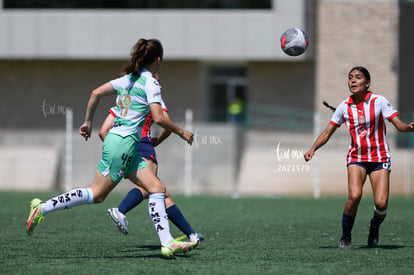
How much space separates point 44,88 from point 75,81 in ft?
3.78

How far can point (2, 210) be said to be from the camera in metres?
15.2

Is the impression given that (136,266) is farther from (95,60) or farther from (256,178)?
(95,60)

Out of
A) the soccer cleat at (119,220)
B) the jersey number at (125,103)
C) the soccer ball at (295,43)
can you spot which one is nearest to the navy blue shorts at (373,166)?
the soccer ball at (295,43)

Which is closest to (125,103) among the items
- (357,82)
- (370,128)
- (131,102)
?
(131,102)

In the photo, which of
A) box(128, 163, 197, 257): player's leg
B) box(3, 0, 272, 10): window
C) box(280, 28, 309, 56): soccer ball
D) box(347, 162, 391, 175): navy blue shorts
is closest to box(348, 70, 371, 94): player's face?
box(347, 162, 391, 175): navy blue shorts

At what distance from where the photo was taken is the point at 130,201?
31.7ft

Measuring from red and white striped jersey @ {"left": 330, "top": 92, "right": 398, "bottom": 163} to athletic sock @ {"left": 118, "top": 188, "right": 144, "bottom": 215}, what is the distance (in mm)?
2365

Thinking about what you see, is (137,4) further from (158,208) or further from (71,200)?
(158,208)

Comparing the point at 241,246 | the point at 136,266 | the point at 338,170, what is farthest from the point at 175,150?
the point at 136,266

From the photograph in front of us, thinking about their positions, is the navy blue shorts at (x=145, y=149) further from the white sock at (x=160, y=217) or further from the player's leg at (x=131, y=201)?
the player's leg at (x=131, y=201)

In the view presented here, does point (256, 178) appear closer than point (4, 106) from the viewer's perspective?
Yes

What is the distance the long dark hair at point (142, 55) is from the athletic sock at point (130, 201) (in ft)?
6.12

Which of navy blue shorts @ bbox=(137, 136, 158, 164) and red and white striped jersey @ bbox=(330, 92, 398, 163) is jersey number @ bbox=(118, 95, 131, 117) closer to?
navy blue shorts @ bbox=(137, 136, 158, 164)

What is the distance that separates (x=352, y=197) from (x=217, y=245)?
156cm
